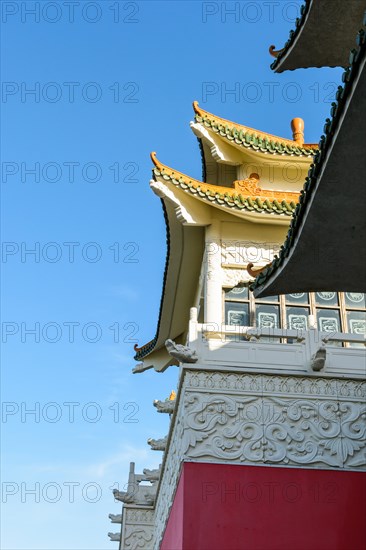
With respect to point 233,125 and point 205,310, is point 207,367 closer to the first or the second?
point 205,310

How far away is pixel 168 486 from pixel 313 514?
9.49 ft

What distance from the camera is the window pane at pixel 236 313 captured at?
11180mm

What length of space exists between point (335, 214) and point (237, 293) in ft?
17.1

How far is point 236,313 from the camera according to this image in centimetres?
1127

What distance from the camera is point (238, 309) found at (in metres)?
11.3

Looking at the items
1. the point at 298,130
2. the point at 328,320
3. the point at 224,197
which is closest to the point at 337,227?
the point at 328,320

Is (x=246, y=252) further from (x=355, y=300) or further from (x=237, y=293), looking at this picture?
(x=355, y=300)

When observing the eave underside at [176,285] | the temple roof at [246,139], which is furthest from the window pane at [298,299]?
the temple roof at [246,139]

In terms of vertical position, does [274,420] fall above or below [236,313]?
below

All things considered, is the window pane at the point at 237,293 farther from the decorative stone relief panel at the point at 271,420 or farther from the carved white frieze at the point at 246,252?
the decorative stone relief panel at the point at 271,420

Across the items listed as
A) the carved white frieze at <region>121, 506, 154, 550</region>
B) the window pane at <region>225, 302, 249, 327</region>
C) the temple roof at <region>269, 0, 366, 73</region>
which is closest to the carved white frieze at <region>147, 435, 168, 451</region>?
the carved white frieze at <region>121, 506, 154, 550</region>

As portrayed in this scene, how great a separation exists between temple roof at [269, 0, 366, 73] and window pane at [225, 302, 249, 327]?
349 cm

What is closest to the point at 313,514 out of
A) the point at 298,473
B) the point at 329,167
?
the point at 298,473

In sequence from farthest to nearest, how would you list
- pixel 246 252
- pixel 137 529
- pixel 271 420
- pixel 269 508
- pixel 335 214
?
pixel 137 529 < pixel 246 252 < pixel 271 420 < pixel 269 508 < pixel 335 214
